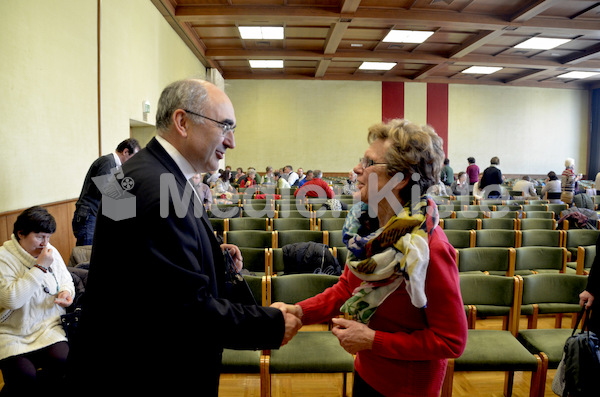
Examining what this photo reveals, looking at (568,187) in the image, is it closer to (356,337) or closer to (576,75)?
(356,337)

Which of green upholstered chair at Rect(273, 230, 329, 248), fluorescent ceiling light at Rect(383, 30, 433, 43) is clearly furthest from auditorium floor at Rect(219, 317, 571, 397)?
fluorescent ceiling light at Rect(383, 30, 433, 43)

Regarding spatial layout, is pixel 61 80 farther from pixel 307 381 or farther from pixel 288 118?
pixel 288 118

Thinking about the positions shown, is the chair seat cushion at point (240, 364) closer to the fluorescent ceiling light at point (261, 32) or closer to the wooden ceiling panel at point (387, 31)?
the wooden ceiling panel at point (387, 31)

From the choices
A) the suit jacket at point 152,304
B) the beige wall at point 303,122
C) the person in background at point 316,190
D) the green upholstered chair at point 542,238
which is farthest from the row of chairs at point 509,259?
the beige wall at point 303,122

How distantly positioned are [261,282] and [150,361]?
65.8 inches

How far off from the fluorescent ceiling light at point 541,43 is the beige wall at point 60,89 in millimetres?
10393

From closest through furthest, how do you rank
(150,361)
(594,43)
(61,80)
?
(150,361)
(61,80)
(594,43)

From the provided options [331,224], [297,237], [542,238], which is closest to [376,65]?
[331,224]

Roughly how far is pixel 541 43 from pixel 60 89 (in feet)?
41.0

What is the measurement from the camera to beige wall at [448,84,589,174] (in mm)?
16953

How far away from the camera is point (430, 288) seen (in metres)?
1.25

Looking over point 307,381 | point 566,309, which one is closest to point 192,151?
point 307,381

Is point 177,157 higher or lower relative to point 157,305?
higher

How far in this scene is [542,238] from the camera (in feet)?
15.7
